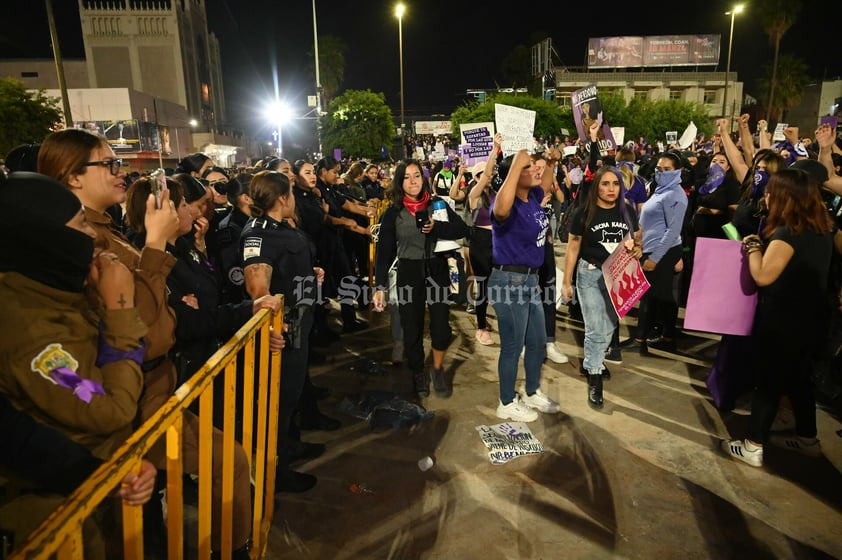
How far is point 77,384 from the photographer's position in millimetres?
1574

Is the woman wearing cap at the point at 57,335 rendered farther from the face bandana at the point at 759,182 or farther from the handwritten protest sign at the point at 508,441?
the face bandana at the point at 759,182

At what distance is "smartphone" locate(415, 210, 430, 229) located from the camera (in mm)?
4645

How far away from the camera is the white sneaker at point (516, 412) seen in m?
4.31

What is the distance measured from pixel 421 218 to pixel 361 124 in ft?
81.2

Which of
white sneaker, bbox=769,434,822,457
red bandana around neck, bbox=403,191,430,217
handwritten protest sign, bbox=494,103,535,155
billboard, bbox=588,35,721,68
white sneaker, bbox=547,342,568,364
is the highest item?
billboard, bbox=588,35,721,68

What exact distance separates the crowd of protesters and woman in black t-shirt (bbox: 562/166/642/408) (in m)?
0.02

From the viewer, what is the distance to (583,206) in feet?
15.1

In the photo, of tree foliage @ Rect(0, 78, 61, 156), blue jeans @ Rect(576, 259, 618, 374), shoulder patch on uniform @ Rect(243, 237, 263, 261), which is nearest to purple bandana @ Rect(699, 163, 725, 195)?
blue jeans @ Rect(576, 259, 618, 374)

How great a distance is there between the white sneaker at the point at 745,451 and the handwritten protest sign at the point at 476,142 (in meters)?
4.14

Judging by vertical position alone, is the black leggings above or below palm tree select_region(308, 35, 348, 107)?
below

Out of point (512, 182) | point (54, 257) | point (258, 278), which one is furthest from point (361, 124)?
point (54, 257)

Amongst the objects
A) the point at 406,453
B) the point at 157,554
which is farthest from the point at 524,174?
the point at 157,554

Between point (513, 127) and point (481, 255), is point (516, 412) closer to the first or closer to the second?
point (481, 255)

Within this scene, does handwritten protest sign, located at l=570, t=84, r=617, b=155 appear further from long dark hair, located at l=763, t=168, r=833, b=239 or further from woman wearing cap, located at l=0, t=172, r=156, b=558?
woman wearing cap, located at l=0, t=172, r=156, b=558
